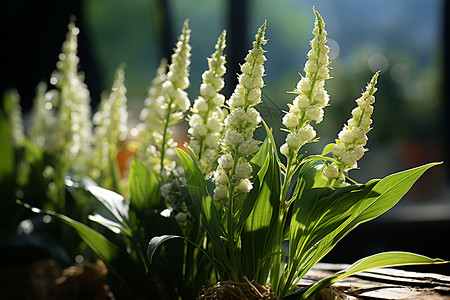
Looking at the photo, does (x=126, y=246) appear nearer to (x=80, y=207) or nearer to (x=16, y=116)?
(x=80, y=207)

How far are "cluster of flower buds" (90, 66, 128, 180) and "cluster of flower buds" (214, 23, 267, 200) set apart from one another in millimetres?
310

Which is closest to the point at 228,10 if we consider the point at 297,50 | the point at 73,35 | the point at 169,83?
the point at 297,50

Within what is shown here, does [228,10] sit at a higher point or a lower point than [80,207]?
higher

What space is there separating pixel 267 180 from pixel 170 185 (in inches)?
4.0

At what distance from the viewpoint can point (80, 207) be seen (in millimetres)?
748

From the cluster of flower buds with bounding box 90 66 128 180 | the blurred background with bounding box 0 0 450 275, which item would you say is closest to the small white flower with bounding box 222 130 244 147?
the cluster of flower buds with bounding box 90 66 128 180

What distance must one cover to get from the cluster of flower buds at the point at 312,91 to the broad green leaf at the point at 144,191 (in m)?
0.18

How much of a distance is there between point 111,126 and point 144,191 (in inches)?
9.9

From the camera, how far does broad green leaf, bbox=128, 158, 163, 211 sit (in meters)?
0.47

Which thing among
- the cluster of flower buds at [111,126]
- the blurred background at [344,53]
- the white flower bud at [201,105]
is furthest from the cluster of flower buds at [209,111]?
the blurred background at [344,53]

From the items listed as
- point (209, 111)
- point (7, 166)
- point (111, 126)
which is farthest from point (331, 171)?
point (7, 166)

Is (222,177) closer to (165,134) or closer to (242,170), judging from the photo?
A: (242,170)

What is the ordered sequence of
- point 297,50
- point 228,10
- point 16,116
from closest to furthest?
point 16,116 → point 297,50 → point 228,10

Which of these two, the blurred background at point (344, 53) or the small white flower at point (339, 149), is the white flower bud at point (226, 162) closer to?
the small white flower at point (339, 149)
